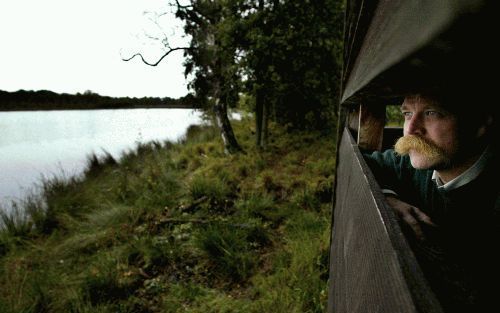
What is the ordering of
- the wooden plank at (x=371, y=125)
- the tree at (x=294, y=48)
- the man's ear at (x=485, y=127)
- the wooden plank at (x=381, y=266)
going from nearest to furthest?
the wooden plank at (x=381, y=266) → the man's ear at (x=485, y=127) → the wooden plank at (x=371, y=125) → the tree at (x=294, y=48)

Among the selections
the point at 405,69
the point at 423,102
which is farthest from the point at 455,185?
the point at 405,69

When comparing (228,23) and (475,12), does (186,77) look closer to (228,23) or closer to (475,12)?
(228,23)

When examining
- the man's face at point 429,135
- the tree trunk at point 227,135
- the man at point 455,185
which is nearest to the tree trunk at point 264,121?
the tree trunk at point 227,135

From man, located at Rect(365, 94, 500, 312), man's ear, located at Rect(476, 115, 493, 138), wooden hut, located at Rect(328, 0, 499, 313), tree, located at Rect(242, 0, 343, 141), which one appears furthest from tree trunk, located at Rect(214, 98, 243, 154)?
wooden hut, located at Rect(328, 0, 499, 313)

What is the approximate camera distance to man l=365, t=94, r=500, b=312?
743 millimetres

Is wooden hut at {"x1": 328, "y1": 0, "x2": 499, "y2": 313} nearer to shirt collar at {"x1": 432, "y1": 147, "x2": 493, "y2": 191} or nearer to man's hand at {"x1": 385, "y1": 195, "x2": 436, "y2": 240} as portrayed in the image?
man's hand at {"x1": 385, "y1": 195, "x2": 436, "y2": 240}

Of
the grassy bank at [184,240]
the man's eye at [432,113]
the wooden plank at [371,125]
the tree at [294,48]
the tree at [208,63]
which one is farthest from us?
the tree at [208,63]

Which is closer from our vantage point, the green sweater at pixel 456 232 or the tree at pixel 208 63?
the green sweater at pixel 456 232

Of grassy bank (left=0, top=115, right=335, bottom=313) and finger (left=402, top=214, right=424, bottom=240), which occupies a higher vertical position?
finger (left=402, top=214, right=424, bottom=240)

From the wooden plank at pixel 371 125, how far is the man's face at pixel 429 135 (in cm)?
23

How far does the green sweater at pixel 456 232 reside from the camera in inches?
19.9

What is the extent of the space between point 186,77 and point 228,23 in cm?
281

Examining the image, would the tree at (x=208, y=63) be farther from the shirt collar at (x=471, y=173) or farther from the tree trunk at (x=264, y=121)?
the shirt collar at (x=471, y=173)

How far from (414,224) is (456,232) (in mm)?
411
